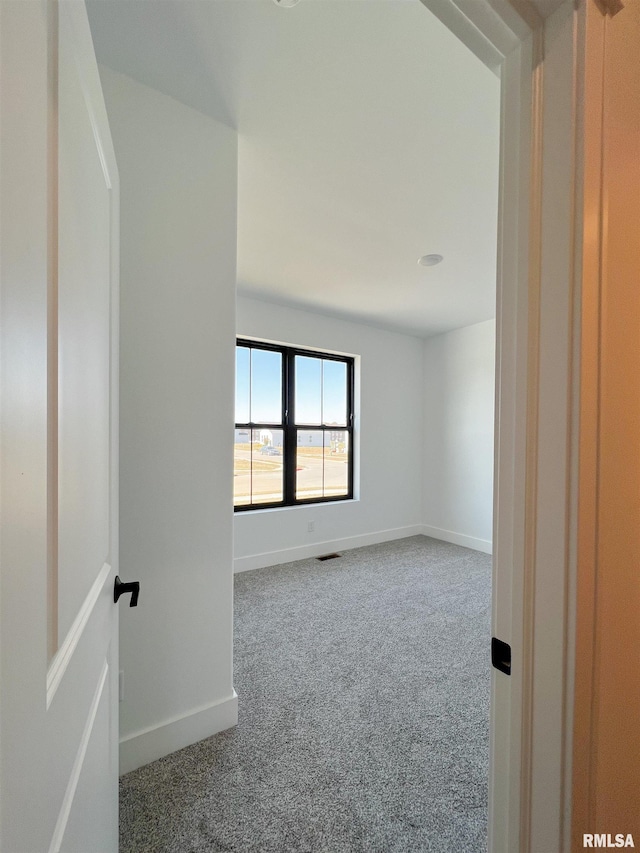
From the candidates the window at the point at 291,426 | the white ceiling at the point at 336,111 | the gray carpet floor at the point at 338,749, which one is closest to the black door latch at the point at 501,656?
the gray carpet floor at the point at 338,749

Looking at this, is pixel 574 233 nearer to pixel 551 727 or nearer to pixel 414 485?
pixel 551 727

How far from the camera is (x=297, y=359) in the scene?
13.7ft

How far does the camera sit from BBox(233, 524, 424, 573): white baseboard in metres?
3.66

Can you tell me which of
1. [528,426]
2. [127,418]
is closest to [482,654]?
[528,426]

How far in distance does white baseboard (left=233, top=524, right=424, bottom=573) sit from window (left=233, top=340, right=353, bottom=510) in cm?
48

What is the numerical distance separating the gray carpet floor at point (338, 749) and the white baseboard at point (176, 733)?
3 cm

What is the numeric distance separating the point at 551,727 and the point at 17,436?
0.91m

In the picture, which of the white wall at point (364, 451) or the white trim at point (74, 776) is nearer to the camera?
the white trim at point (74, 776)

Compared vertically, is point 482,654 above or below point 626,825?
below

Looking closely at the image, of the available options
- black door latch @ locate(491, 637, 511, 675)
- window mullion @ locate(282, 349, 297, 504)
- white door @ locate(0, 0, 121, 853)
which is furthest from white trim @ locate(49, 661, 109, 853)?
window mullion @ locate(282, 349, 297, 504)

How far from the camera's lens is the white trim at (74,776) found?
49cm

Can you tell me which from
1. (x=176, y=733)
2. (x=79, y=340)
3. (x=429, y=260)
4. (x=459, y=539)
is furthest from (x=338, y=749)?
(x=459, y=539)

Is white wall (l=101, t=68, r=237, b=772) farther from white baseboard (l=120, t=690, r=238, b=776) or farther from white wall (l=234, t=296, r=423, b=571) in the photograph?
white wall (l=234, t=296, r=423, b=571)

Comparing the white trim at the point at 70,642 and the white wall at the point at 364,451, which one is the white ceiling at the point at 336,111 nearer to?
the white wall at the point at 364,451
